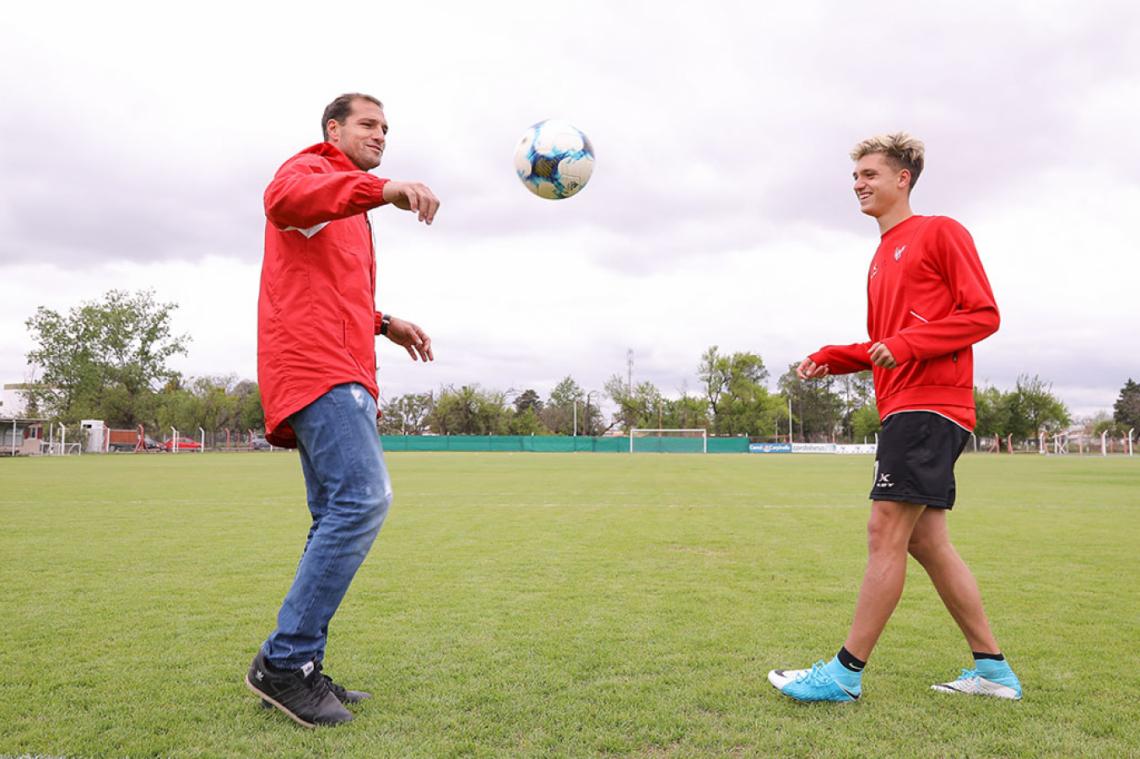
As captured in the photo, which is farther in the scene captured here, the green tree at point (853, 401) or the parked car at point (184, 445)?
the green tree at point (853, 401)

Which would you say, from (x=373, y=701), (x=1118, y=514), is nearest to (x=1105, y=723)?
(x=373, y=701)

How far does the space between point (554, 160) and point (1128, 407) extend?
13206cm

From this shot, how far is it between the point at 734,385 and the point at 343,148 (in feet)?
323

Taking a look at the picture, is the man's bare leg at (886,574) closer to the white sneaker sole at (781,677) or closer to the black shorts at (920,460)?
the black shorts at (920,460)

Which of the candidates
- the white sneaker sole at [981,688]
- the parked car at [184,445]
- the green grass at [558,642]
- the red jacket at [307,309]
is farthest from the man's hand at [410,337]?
the parked car at [184,445]

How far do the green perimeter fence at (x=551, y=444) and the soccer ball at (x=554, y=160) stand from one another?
6802cm

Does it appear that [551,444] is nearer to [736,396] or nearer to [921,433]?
[736,396]

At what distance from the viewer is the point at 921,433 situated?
3.21 metres

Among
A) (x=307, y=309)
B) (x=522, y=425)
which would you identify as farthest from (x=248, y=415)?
(x=307, y=309)

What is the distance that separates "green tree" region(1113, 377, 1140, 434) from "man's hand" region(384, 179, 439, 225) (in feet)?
398

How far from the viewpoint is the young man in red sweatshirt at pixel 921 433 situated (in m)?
3.17

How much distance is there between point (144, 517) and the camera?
1030 cm

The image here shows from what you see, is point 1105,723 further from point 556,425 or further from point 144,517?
Result: point 556,425

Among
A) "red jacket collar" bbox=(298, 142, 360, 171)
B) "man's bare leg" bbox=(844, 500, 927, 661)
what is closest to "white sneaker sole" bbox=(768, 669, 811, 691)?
"man's bare leg" bbox=(844, 500, 927, 661)
